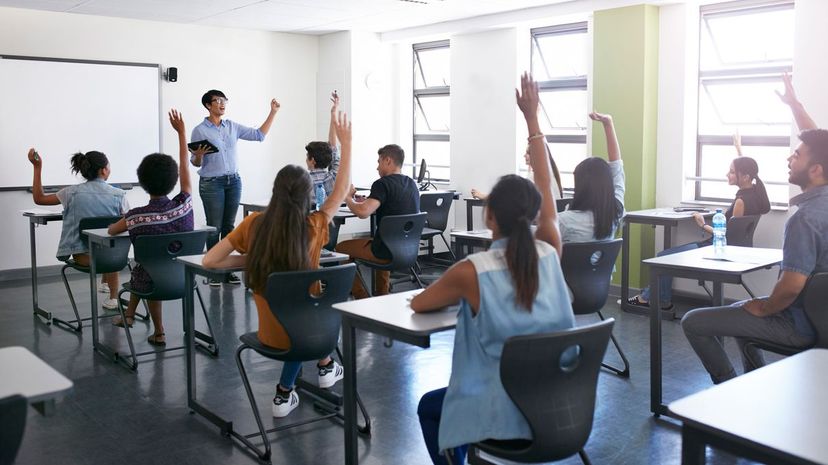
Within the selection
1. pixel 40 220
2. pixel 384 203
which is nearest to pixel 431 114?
pixel 384 203

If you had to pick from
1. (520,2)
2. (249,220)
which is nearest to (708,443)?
(249,220)

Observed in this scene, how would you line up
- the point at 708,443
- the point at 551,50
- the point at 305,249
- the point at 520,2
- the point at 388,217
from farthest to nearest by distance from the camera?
the point at 551,50
the point at 520,2
the point at 388,217
the point at 305,249
the point at 708,443

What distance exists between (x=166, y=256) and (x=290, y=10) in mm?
3876

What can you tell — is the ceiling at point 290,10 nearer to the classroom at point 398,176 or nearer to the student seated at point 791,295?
the classroom at point 398,176

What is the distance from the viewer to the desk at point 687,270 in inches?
141

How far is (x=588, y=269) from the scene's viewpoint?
407cm

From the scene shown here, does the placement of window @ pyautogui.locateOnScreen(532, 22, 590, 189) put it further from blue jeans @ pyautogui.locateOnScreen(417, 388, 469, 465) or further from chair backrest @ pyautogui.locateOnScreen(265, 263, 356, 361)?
blue jeans @ pyautogui.locateOnScreen(417, 388, 469, 465)

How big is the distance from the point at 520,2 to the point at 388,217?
3.06 m

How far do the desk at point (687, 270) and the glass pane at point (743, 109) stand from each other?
2.60 m

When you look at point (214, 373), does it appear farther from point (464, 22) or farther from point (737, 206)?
point (464, 22)

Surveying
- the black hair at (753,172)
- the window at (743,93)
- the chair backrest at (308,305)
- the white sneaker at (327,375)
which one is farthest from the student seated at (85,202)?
the window at (743,93)

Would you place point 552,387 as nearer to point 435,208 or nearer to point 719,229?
point 719,229

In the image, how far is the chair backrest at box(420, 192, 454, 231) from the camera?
697 cm

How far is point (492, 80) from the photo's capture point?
816 cm
